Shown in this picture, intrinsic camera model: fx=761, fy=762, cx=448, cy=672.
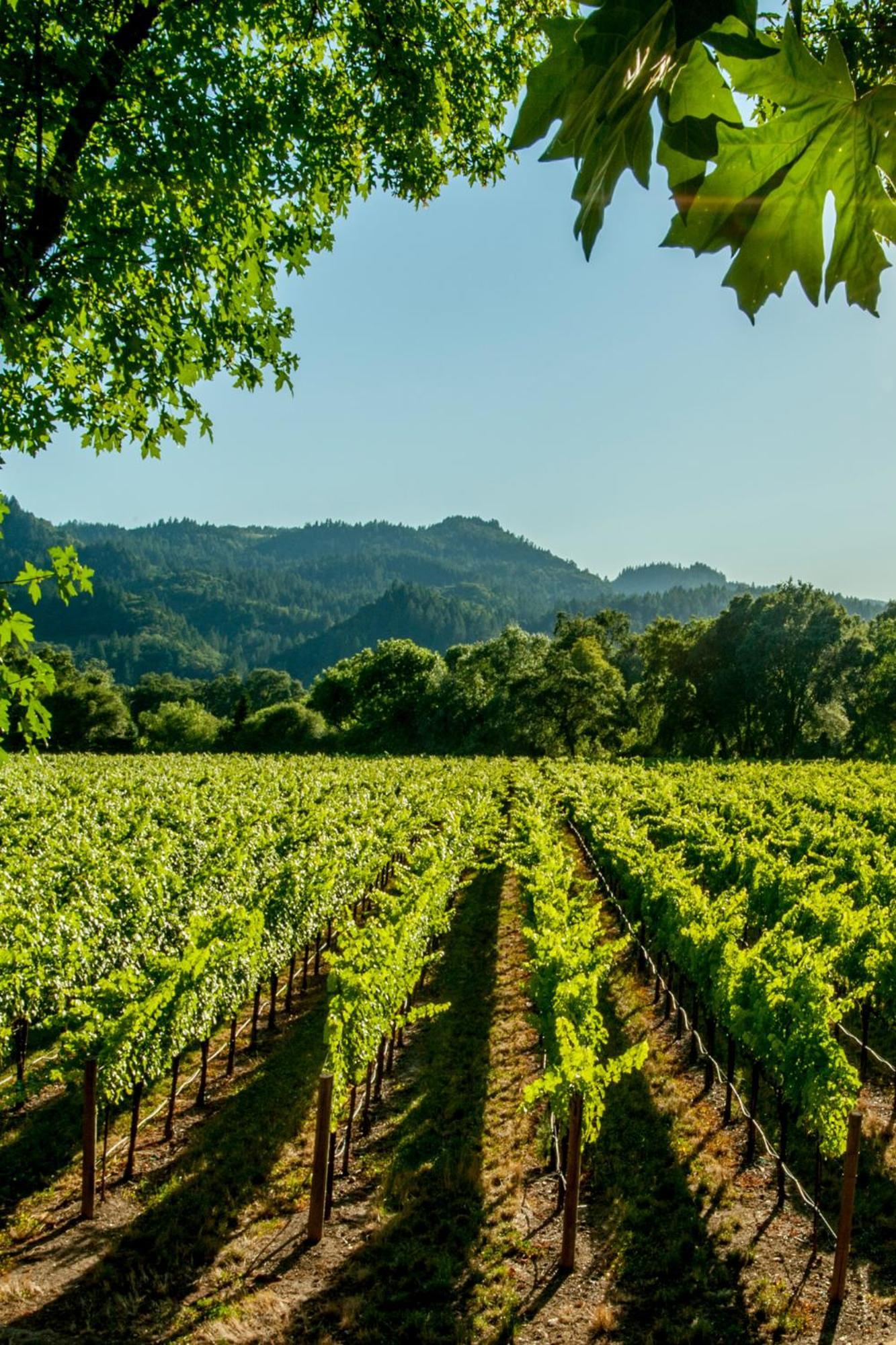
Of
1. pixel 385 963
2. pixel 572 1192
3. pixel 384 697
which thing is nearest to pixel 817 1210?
pixel 572 1192

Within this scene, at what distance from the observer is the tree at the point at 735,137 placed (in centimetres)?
89

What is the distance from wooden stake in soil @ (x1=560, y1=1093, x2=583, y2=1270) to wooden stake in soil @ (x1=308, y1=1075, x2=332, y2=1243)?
2.26m

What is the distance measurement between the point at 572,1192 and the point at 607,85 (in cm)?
798

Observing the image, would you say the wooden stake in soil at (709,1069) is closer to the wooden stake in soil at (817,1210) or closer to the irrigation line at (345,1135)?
the wooden stake in soil at (817,1210)

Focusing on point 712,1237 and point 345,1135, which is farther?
point 345,1135

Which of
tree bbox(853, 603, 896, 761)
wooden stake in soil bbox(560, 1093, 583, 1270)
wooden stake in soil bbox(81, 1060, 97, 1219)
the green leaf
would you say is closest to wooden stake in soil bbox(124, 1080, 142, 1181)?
wooden stake in soil bbox(81, 1060, 97, 1219)

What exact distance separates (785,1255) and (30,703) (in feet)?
25.9

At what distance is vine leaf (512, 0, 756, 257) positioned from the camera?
839 millimetres

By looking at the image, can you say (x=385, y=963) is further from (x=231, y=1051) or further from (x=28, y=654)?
(x=28, y=654)

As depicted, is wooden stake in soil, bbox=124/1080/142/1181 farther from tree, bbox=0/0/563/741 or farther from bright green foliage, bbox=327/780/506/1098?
tree, bbox=0/0/563/741

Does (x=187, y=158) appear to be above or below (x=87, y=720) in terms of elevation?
above

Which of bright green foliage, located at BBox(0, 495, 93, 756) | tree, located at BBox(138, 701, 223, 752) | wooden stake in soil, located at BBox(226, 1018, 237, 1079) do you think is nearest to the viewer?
bright green foliage, located at BBox(0, 495, 93, 756)

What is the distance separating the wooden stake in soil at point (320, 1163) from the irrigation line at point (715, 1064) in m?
4.50

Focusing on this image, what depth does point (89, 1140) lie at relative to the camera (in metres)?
7.60
